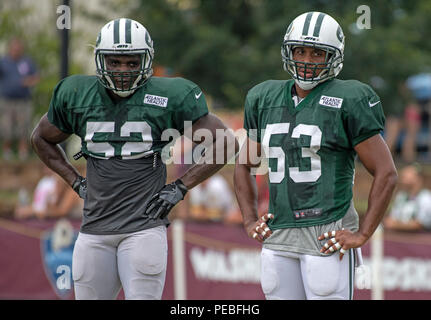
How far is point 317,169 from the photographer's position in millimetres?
4074

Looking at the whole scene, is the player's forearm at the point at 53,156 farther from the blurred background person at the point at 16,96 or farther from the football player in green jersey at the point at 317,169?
the blurred background person at the point at 16,96

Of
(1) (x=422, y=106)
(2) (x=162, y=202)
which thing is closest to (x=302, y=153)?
(2) (x=162, y=202)

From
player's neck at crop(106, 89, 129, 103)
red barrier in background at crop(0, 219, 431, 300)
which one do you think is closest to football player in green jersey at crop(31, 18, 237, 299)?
player's neck at crop(106, 89, 129, 103)

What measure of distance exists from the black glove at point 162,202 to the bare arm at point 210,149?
0.15 metres

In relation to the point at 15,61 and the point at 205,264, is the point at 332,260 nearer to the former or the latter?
the point at 205,264

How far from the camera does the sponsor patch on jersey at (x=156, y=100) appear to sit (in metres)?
4.39

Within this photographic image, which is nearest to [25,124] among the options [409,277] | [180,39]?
[180,39]

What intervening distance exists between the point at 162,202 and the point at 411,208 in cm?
474

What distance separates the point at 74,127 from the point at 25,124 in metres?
7.90

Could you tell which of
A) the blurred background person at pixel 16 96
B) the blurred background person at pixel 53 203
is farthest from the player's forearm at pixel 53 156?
the blurred background person at pixel 16 96

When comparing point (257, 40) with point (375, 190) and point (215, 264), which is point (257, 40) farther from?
point (375, 190)

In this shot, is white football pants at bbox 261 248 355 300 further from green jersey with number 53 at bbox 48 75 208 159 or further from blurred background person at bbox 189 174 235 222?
blurred background person at bbox 189 174 235 222

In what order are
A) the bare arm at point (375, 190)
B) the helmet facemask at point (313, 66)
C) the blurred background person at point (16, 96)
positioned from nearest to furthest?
the bare arm at point (375, 190) < the helmet facemask at point (313, 66) < the blurred background person at point (16, 96)

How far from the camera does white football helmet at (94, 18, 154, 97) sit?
4309 millimetres
